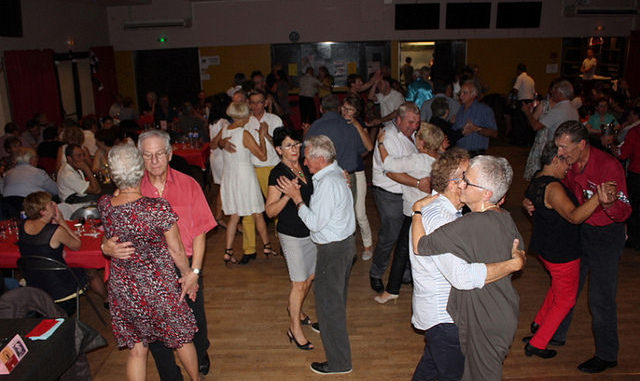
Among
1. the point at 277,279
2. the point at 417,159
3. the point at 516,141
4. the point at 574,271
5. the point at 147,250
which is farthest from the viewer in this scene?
the point at 516,141

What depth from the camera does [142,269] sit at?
2750 millimetres

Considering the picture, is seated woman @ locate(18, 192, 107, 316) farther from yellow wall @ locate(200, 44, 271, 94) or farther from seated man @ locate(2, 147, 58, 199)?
yellow wall @ locate(200, 44, 271, 94)

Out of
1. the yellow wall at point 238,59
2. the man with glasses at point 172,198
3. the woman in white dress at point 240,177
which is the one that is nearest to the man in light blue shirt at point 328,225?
the man with glasses at point 172,198

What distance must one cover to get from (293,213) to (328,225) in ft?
1.29

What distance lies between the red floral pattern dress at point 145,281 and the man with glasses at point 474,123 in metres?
4.06

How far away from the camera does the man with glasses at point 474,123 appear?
5898mm

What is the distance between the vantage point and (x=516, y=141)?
11.6m

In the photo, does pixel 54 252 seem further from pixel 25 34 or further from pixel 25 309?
pixel 25 34

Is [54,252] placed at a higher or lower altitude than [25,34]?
lower

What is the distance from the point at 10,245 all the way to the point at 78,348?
188 cm

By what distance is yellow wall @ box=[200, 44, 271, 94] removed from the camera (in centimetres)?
1427

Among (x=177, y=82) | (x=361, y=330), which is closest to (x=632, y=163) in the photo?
(x=361, y=330)

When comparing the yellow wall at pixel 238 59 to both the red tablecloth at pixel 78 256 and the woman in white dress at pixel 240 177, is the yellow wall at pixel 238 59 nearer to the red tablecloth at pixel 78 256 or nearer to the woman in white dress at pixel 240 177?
the woman in white dress at pixel 240 177

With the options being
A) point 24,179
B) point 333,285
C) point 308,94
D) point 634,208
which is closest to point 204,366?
point 333,285
